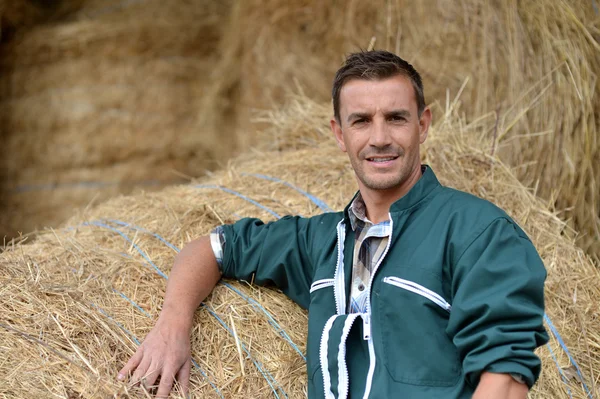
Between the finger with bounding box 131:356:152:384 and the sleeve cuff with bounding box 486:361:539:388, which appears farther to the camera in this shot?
the finger with bounding box 131:356:152:384

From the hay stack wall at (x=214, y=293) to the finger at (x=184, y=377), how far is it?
39mm

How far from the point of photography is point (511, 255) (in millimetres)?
1627

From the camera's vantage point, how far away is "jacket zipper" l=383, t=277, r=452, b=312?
5.62 feet

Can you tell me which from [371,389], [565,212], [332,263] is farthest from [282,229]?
[565,212]

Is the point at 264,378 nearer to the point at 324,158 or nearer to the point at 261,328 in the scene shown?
the point at 261,328

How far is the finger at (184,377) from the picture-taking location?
1912 mm

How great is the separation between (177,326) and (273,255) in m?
0.34

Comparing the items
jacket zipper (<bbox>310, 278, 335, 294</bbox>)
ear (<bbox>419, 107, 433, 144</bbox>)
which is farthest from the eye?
jacket zipper (<bbox>310, 278, 335, 294</bbox>)

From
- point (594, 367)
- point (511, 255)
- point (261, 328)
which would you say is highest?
point (511, 255)

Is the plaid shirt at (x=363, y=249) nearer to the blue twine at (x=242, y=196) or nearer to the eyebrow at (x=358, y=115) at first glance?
the eyebrow at (x=358, y=115)

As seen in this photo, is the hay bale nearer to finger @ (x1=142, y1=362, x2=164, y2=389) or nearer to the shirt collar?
the shirt collar

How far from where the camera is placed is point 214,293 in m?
2.25

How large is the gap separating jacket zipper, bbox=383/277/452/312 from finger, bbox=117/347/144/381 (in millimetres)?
657

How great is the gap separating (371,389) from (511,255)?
17.1 inches
